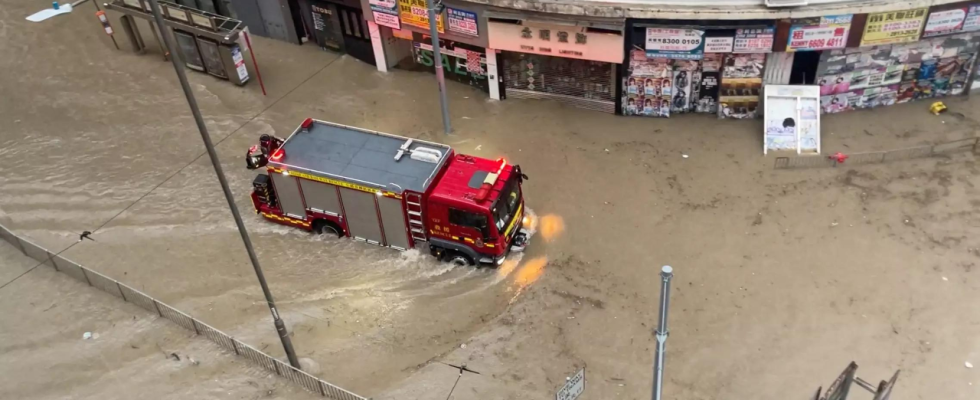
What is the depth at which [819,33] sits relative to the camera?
20.2 meters


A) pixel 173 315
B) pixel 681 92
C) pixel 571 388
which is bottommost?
pixel 173 315

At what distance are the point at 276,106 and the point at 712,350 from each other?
619 inches

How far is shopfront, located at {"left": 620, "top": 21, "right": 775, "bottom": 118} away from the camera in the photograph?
20.6 metres

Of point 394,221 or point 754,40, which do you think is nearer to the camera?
point 394,221

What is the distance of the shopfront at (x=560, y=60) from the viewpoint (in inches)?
835

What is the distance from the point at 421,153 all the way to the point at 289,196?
11.7 ft

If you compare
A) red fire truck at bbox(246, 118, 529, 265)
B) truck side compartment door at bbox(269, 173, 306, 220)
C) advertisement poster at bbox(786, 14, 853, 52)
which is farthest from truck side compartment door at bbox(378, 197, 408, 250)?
advertisement poster at bbox(786, 14, 853, 52)

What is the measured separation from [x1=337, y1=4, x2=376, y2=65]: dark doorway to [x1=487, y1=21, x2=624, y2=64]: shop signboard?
17.7 feet

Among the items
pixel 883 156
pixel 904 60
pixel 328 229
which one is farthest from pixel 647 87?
pixel 328 229

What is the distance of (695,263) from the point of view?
58.7ft

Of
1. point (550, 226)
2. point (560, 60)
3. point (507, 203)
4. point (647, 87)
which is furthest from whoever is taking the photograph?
point (560, 60)

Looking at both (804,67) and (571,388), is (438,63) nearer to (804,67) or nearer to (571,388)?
(804,67)

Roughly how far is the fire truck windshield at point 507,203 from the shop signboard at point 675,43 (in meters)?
6.19

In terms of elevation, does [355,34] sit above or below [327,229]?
above
